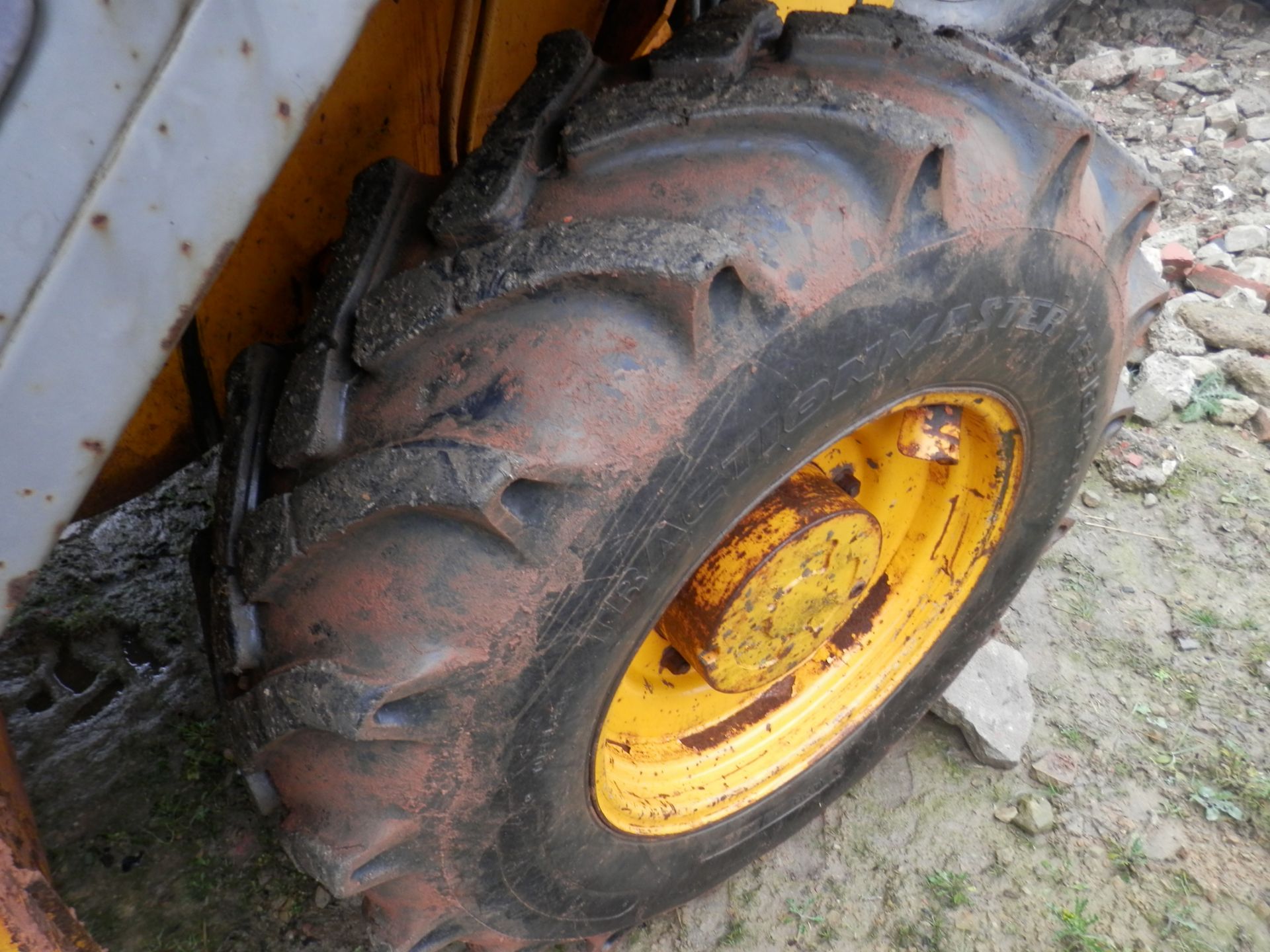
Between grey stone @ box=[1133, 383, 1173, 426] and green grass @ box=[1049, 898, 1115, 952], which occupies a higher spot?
grey stone @ box=[1133, 383, 1173, 426]

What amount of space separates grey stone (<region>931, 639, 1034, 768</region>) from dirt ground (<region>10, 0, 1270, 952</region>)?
54 mm

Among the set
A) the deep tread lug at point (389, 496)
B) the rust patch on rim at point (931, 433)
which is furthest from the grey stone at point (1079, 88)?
the deep tread lug at point (389, 496)

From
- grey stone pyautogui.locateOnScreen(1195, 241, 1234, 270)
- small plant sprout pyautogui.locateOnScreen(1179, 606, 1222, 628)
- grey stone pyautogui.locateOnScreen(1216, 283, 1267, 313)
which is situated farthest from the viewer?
grey stone pyautogui.locateOnScreen(1195, 241, 1234, 270)

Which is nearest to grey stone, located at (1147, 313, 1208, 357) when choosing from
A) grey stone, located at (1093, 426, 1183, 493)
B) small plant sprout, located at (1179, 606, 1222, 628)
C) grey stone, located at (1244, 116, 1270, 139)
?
grey stone, located at (1093, 426, 1183, 493)

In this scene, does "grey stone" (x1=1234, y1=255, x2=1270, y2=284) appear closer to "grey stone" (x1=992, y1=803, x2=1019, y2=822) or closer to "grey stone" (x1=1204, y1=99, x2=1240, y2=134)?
"grey stone" (x1=1204, y1=99, x2=1240, y2=134)

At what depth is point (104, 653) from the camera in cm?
203

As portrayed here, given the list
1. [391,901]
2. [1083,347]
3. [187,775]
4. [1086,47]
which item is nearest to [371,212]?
[391,901]

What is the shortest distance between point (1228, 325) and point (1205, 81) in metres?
2.50

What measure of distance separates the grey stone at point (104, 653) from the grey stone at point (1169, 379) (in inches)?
111

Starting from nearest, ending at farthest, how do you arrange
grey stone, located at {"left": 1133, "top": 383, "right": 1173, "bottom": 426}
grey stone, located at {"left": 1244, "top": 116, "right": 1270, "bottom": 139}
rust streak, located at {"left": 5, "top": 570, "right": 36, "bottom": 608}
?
rust streak, located at {"left": 5, "top": 570, "right": 36, "bottom": 608} → grey stone, located at {"left": 1133, "top": 383, "right": 1173, "bottom": 426} → grey stone, located at {"left": 1244, "top": 116, "right": 1270, "bottom": 139}

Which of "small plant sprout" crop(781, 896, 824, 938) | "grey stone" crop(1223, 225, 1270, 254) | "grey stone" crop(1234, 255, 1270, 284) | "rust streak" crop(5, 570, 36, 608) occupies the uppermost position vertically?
"rust streak" crop(5, 570, 36, 608)

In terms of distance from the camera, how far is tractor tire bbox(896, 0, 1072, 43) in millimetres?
4277

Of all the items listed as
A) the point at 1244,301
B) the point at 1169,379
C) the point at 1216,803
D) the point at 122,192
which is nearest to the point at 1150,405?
the point at 1169,379

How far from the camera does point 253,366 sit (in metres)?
1.12
